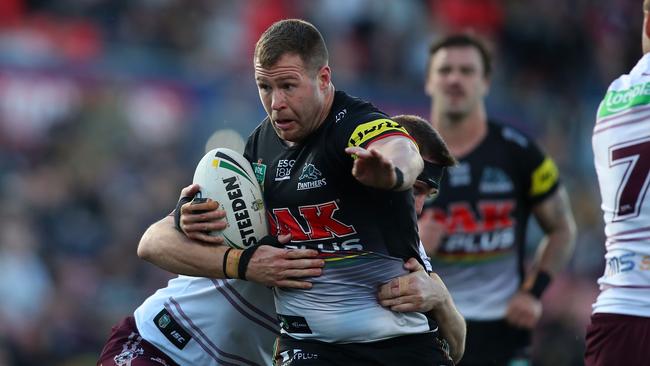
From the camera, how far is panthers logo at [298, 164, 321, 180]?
17.7 ft

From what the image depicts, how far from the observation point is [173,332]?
6.00m

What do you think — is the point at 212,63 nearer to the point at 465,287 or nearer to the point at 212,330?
the point at 465,287

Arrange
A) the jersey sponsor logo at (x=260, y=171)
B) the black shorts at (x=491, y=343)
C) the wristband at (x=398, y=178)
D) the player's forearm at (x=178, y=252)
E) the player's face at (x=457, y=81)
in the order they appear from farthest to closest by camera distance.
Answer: the player's face at (x=457, y=81), the black shorts at (x=491, y=343), the jersey sponsor logo at (x=260, y=171), the player's forearm at (x=178, y=252), the wristband at (x=398, y=178)

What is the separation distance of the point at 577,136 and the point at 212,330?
1455 cm

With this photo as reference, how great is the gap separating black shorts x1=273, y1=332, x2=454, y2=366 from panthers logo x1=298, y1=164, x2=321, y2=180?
78 cm

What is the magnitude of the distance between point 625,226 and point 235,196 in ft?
6.32

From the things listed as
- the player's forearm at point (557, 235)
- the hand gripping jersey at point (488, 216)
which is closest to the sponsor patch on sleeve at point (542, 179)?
the hand gripping jersey at point (488, 216)

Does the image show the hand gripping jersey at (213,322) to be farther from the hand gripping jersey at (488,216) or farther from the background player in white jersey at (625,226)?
the hand gripping jersey at (488,216)

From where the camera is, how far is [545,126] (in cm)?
1891

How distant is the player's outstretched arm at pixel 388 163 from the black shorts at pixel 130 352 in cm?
168

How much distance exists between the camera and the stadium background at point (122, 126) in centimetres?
1277

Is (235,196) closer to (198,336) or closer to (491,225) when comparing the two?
(198,336)

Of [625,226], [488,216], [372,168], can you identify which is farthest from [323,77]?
[488,216]

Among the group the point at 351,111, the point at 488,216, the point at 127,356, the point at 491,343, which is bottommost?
the point at 491,343
